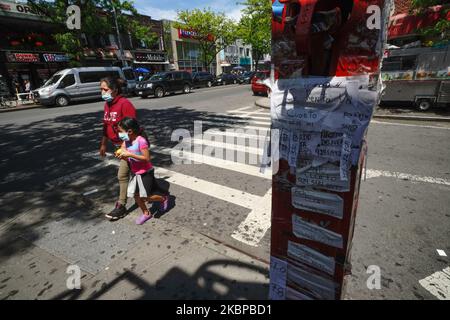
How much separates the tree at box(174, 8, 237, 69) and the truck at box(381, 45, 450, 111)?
1235 inches

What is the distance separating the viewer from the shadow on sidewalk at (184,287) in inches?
94.0

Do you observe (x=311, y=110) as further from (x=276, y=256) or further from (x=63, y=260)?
(x=63, y=260)

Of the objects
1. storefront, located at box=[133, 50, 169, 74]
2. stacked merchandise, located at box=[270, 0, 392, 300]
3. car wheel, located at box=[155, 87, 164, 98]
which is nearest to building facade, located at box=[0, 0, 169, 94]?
storefront, located at box=[133, 50, 169, 74]

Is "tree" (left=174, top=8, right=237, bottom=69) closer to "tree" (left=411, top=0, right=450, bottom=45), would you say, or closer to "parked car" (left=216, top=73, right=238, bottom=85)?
"parked car" (left=216, top=73, right=238, bottom=85)

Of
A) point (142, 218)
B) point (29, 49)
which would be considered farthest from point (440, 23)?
point (29, 49)

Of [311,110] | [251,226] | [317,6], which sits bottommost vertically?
[251,226]

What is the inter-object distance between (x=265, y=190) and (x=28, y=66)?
2741 centimetres

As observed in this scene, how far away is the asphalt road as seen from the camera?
2.78 meters

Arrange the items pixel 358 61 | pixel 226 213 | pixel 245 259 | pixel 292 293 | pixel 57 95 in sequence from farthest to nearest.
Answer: pixel 57 95
pixel 226 213
pixel 245 259
pixel 292 293
pixel 358 61

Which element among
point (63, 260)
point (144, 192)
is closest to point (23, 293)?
point (63, 260)

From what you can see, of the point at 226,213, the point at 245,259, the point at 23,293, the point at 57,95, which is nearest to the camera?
the point at 23,293

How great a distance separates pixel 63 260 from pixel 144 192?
3.85 ft

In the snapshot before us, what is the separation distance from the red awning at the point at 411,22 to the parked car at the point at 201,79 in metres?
17.6

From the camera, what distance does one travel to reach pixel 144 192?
3.47m
